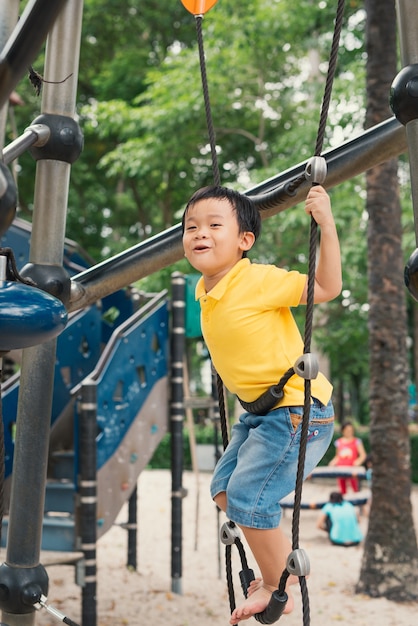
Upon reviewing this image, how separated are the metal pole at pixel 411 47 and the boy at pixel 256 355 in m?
0.26

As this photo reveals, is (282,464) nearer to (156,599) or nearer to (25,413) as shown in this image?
(25,413)

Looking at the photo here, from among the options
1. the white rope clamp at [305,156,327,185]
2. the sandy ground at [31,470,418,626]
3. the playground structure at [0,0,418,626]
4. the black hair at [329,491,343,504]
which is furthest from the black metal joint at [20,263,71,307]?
the black hair at [329,491,343,504]

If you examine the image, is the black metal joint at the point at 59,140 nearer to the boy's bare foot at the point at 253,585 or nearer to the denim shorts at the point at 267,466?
the denim shorts at the point at 267,466

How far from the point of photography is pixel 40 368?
2416 mm

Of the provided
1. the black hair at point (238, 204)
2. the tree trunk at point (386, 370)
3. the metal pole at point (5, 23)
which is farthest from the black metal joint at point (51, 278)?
the tree trunk at point (386, 370)

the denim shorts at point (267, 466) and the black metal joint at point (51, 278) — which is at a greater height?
the black metal joint at point (51, 278)

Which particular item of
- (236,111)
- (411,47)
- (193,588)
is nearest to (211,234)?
(411,47)

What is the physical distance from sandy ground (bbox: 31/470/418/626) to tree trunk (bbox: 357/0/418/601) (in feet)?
1.05

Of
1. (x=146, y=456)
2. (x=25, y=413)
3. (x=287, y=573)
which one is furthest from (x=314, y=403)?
(x=146, y=456)

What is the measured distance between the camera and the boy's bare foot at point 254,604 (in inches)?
72.1

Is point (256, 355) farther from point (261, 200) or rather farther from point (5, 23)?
point (5, 23)

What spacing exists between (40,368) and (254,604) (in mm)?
980

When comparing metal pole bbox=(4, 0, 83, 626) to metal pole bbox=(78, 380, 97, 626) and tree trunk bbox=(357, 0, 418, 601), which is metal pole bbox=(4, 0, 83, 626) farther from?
tree trunk bbox=(357, 0, 418, 601)

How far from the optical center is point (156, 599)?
6.63 m
